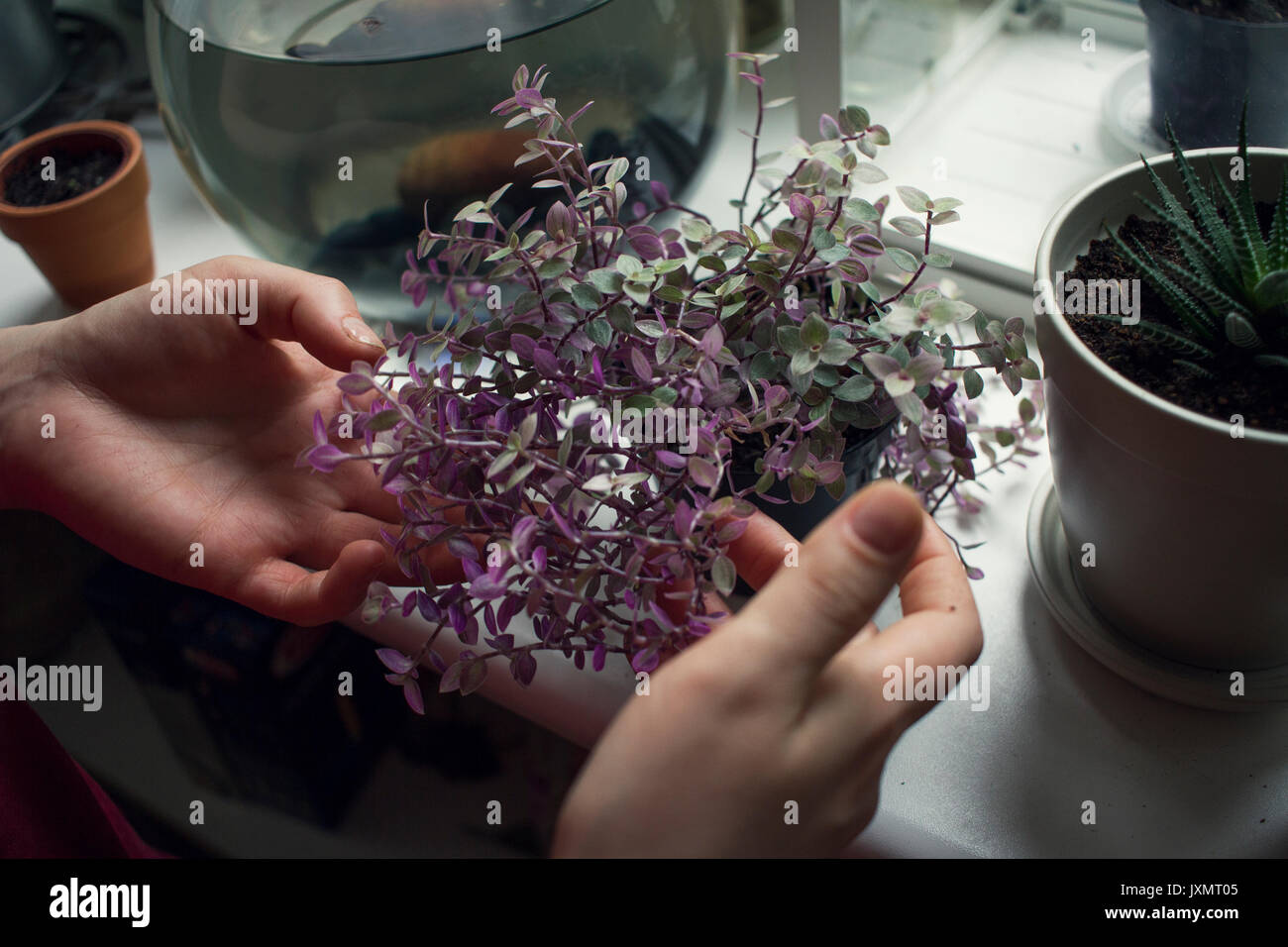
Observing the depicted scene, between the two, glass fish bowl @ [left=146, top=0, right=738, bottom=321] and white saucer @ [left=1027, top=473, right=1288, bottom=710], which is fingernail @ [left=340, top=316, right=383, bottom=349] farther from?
white saucer @ [left=1027, top=473, right=1288, bottom=710]

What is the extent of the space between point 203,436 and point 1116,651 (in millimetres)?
593

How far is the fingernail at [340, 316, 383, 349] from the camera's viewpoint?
0.54m

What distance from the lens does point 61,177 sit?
0.83 meters

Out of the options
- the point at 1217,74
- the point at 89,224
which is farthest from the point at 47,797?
the point at 1217,74

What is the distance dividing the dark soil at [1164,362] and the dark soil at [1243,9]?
15 centimetres

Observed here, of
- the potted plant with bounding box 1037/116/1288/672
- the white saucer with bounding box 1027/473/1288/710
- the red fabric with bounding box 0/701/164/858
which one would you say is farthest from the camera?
the red fabric with bounding box 0/701/164/858

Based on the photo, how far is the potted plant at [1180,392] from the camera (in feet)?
1.40

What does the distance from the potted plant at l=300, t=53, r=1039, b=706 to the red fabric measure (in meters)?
0.38
